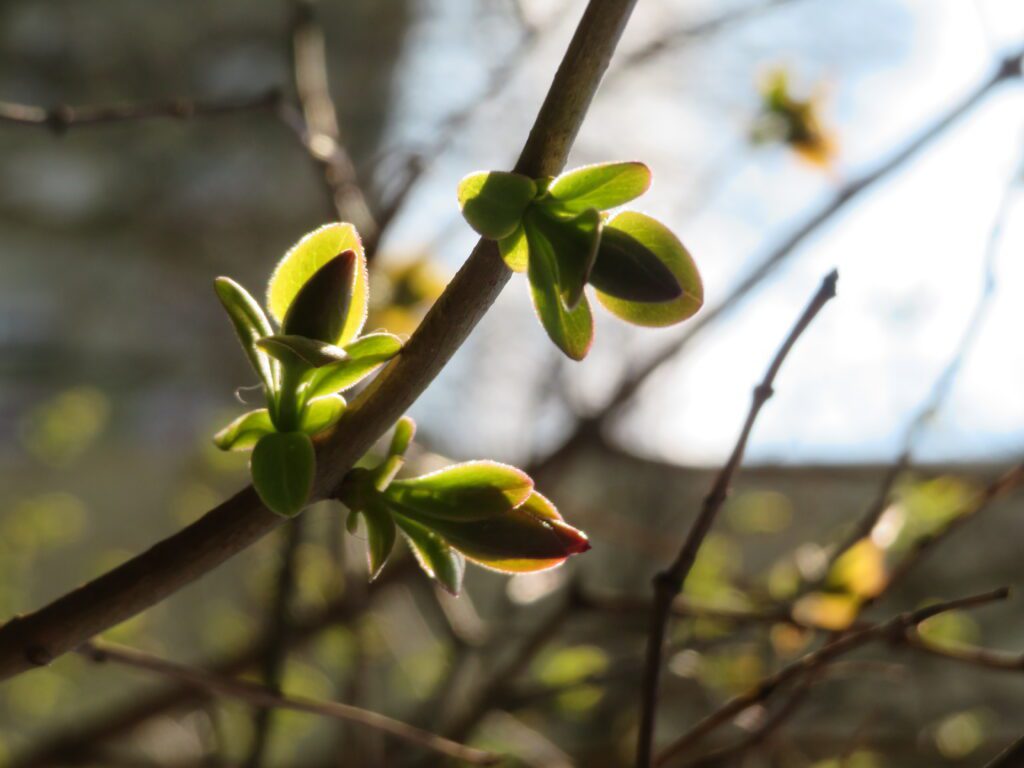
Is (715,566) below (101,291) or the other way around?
below

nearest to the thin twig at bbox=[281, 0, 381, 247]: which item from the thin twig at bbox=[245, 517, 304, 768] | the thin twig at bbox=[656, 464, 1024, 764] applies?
the thin twig at bbox=[245, 517, 304, 768]

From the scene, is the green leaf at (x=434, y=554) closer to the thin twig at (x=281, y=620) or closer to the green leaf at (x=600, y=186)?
the green leaf at (x=600, y=186)

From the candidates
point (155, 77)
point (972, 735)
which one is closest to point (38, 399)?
point (155, 77)

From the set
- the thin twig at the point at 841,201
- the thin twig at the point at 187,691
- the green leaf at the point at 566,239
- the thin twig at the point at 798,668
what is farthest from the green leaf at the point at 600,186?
the thin twig at the point at 187,691

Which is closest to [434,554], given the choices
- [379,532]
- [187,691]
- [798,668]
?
[379,532]

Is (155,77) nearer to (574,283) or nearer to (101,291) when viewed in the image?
(101,291)

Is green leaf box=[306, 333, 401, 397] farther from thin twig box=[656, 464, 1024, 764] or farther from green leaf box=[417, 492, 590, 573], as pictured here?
thin twig box=[656, 464, 1024, 764]

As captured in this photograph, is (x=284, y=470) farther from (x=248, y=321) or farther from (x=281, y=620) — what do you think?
(x=281, y=620)
